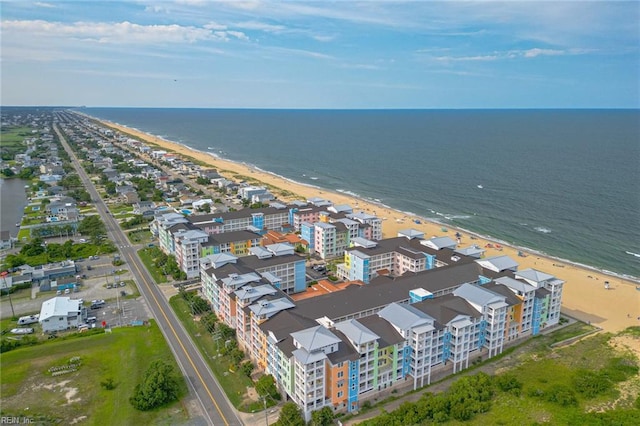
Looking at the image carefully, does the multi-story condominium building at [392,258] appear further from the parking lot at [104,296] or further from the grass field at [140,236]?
the grass field at [140,236]

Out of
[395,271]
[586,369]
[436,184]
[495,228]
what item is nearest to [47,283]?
[395,271]

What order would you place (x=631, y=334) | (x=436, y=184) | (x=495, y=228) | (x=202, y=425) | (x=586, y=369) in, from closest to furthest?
(x=202, y=425) < (x=586, y=369) < (x=631, y=334) < (x=495, y=228) < (x=436, y=184)

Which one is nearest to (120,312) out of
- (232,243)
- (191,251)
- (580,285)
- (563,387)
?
(191,251)

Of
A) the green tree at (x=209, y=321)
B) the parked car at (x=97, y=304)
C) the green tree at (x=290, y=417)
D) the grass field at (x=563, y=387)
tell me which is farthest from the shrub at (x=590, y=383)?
the parked car at (x=97, y=304)

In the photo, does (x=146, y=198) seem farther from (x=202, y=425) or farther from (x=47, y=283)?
(x=202, y=425)

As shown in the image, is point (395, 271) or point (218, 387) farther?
point (395, 271)

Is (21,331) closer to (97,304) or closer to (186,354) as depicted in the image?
(97,304)
